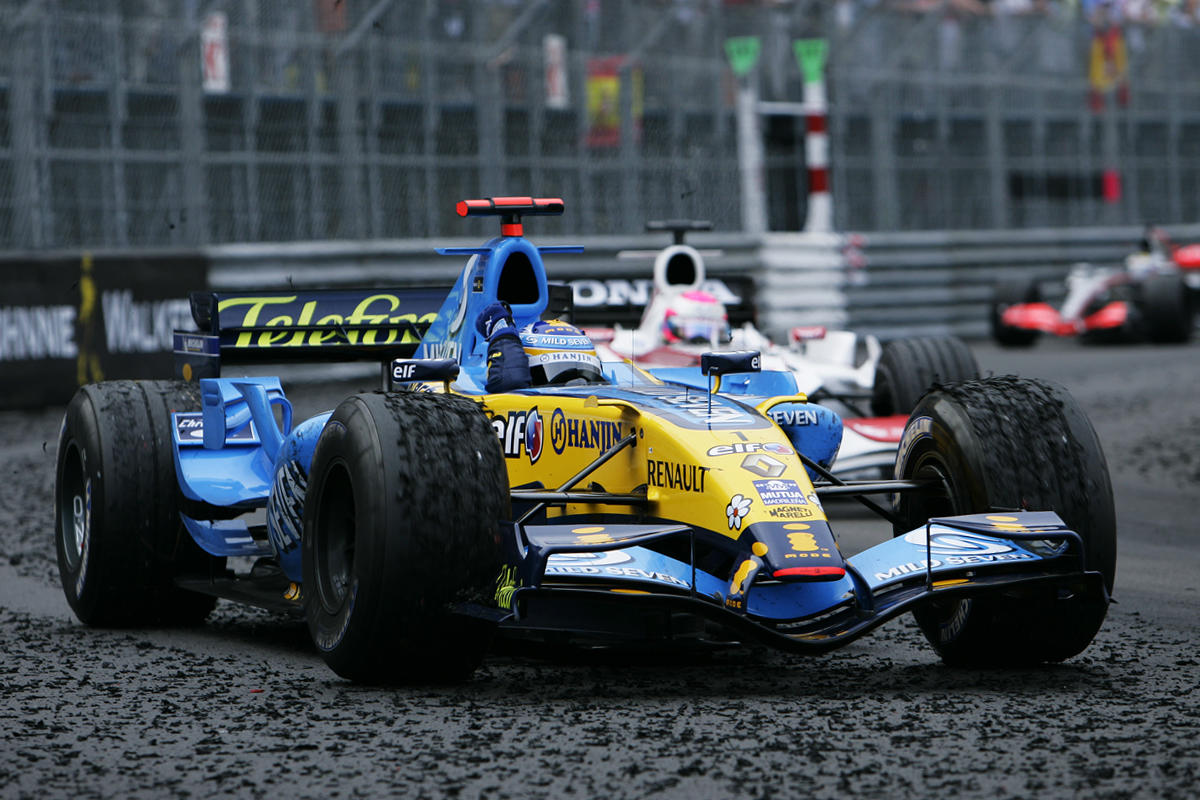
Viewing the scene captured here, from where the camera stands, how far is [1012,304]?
950 inches

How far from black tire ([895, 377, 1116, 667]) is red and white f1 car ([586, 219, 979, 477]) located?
4.29m

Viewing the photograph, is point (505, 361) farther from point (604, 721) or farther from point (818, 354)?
point (818, 354)

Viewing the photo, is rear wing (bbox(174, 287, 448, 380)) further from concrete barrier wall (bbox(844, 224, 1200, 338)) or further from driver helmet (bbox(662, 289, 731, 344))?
concrete barrier wall (bbox(844, 224, 1200, 338))

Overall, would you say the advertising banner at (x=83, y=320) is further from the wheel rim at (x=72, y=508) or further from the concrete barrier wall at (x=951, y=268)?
the concrete barrier wall at (x=951, y=268)

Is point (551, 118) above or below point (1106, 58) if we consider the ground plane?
below

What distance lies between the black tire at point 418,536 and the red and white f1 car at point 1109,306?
750 inches

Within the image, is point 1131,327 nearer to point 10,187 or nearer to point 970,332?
point 970,332

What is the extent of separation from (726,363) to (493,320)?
129cm

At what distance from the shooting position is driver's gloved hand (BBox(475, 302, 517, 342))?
24.7 feet

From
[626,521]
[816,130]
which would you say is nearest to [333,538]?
[626,521]

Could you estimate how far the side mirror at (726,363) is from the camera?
21.7ft

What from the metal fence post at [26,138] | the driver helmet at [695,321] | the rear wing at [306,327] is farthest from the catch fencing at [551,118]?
the rear wing at [306,327]

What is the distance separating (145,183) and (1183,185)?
17.4 m

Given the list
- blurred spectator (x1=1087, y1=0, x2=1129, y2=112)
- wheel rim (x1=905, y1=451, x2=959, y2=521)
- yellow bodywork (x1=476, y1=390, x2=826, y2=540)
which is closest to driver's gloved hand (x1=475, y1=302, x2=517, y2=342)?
yellow bodywork (x1=476, y1=390, x2=826, y2=540)
